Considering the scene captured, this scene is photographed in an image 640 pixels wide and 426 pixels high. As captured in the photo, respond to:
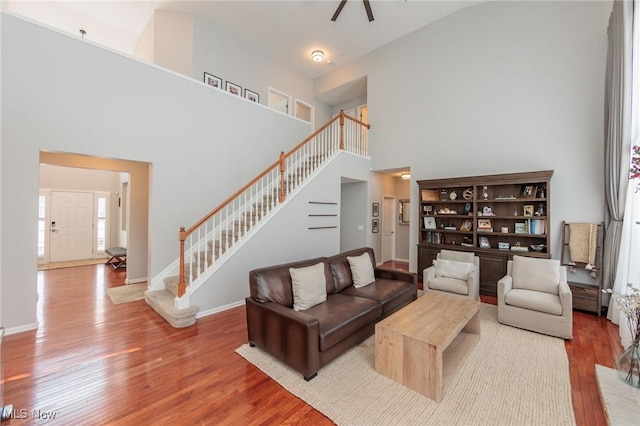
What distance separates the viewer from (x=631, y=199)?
3678 mm

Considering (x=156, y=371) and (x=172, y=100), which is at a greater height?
(x=172, y=100)

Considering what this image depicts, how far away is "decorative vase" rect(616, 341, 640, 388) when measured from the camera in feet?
7.26

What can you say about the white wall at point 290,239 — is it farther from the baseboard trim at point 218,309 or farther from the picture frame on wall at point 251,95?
the picture frame on wall at point 251,95

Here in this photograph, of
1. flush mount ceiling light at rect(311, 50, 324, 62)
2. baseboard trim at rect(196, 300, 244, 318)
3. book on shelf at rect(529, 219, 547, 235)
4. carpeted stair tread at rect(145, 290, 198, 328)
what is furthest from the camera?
flush mount ceiling light at rect(311, 50, 324, 62)

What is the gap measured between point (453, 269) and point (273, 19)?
6.67 m

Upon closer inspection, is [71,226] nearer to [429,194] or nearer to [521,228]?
[429,194]

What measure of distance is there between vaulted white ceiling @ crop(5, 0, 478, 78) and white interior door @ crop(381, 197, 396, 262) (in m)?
4.49

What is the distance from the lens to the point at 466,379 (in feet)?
8.25

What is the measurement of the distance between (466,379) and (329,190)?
439 centimetres

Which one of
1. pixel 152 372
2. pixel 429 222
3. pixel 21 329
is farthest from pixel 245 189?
pixel 429 222

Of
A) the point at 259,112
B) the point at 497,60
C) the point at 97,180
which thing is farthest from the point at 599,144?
the point at 97,180

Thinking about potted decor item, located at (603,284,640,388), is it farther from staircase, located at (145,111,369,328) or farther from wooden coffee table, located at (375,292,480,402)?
staircase, located at (145,111,369,328)

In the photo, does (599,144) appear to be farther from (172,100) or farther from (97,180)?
(97,180)

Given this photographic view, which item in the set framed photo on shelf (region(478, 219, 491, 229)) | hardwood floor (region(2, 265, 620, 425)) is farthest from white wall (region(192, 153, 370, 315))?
framed photo on shelf (region(478, 219, 491, 229))
